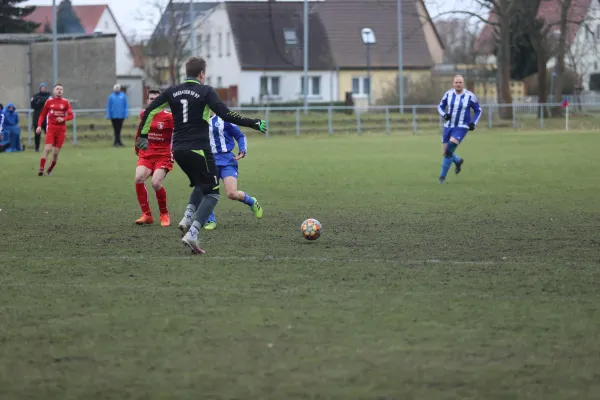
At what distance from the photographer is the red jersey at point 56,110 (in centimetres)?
2042

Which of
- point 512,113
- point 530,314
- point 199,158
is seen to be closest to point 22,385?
point 530,314

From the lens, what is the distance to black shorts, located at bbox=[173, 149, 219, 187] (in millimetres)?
9602

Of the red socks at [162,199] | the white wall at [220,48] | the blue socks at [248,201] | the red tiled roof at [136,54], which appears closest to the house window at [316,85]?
the white wall at [220,48]

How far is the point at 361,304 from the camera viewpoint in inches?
285

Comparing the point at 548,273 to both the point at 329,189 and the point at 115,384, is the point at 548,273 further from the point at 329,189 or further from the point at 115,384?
the point at 329,189

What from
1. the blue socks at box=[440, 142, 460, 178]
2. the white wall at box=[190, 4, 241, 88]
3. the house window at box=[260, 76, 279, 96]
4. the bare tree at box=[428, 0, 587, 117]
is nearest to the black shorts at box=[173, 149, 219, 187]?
the blue socks at box=[440, 142, 460, 178]

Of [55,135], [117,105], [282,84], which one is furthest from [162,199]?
[282,84]

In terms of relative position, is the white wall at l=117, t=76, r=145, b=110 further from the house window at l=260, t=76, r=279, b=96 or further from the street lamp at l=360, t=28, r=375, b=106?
the street lamp at l=360, t=28, r=375, b=106

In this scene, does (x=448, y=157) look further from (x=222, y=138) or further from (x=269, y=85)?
(x=269, y=85)

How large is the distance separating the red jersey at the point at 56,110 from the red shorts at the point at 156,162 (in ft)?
27.2

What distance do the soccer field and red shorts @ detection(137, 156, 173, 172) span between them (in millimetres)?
731

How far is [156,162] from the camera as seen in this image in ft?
41.3

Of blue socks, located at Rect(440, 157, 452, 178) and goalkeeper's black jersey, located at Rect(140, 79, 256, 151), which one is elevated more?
goalkeeper's black jersey, located at Rect(140, 79, 256, 151)

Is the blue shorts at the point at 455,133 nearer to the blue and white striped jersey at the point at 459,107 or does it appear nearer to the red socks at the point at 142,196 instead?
the blue and white striped jersey at the point at 459,107
